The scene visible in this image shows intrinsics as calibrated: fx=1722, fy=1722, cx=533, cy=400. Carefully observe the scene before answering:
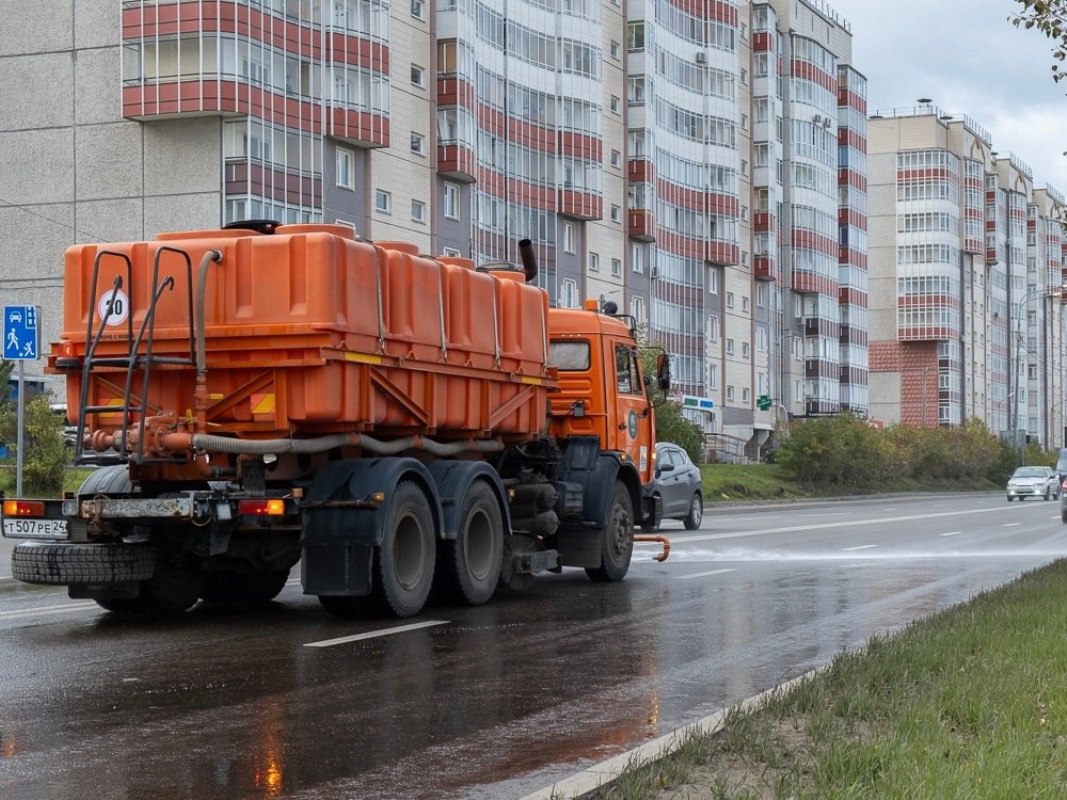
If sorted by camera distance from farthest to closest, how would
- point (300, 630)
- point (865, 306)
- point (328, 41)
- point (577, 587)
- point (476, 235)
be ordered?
→ point (865, 306), point (476, 235), point (328, 41), point (577, 587), point (300, 630)

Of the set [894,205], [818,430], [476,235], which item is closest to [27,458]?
[476,235]

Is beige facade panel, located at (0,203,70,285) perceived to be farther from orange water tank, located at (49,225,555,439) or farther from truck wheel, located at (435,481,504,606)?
orange water tank, located at (49,225,555,439)

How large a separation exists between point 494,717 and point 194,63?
46457mm

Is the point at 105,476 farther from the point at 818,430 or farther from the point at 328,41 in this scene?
the point at 818,430

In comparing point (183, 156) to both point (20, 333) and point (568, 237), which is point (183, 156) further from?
point (20, 333)

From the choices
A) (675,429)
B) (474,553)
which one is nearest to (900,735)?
(474,553)

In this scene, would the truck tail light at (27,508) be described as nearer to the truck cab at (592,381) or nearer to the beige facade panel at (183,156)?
the truck cab at (592,381)

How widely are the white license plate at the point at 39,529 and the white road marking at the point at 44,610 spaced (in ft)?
3.21

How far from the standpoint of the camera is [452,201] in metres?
65.6

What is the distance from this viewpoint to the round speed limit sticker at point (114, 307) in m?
13.6

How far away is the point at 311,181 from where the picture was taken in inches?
2192

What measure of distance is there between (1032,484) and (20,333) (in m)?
51.8

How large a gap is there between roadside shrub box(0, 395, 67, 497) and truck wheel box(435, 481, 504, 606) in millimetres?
20107

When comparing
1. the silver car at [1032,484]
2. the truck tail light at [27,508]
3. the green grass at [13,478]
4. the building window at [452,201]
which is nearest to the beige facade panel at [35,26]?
the building window at [452,201]
